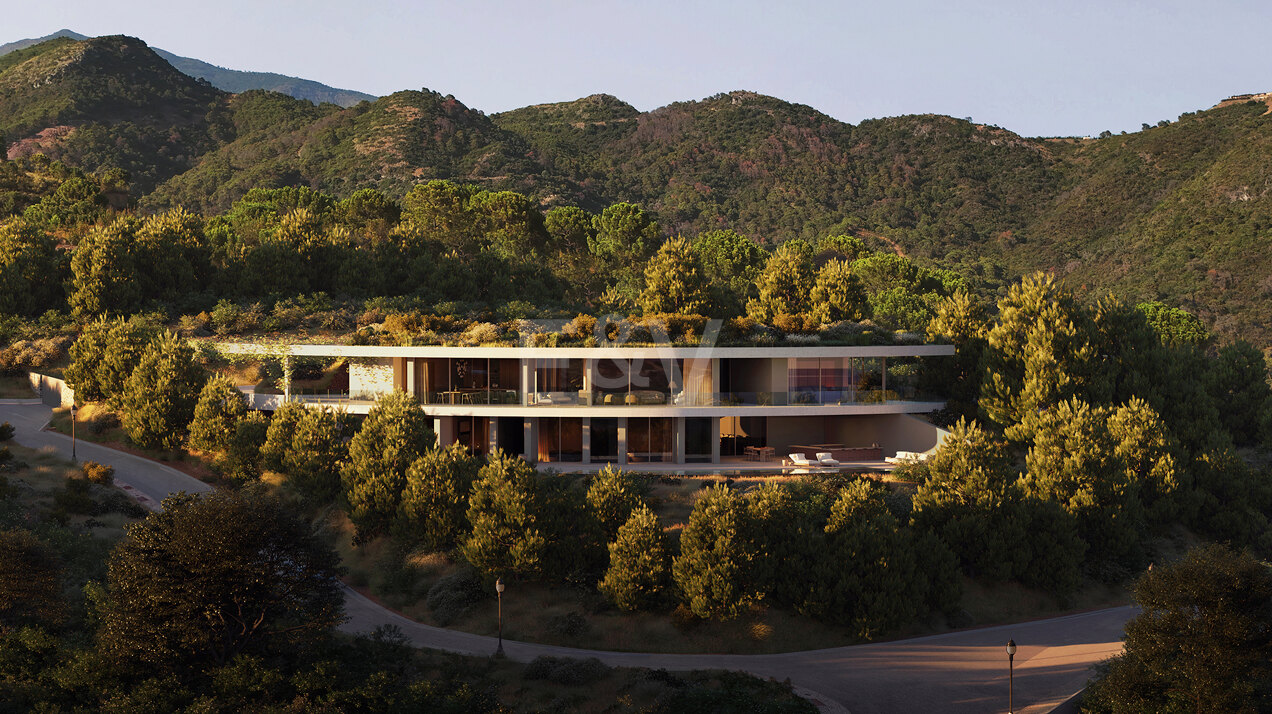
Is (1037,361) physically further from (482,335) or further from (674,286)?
(482,335)

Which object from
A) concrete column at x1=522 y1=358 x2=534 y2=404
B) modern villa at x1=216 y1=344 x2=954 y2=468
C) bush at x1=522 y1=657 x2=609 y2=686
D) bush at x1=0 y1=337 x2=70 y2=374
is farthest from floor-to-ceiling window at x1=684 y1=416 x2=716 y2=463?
bush at x1=0 y1=337 x2=70 y2=374

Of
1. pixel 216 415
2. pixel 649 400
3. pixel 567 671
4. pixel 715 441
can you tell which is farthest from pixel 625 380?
pixel 216 415

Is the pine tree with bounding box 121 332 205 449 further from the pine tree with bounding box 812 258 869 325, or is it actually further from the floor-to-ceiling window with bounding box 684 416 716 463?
the pine tree with bounding box 812 258 869 325

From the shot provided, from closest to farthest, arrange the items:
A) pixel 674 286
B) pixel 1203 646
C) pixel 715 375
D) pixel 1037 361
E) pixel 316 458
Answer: pixel 1203 646 < pixel 316 458 < pixel 715 375 < pixel 1037 361 < pixel 674 286

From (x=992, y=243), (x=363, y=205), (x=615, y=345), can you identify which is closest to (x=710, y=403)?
(x=615, y=345)

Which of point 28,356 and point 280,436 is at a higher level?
point 28,356

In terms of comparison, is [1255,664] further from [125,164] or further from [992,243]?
[125,164]

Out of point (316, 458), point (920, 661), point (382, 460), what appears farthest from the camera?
point (316, 458)
